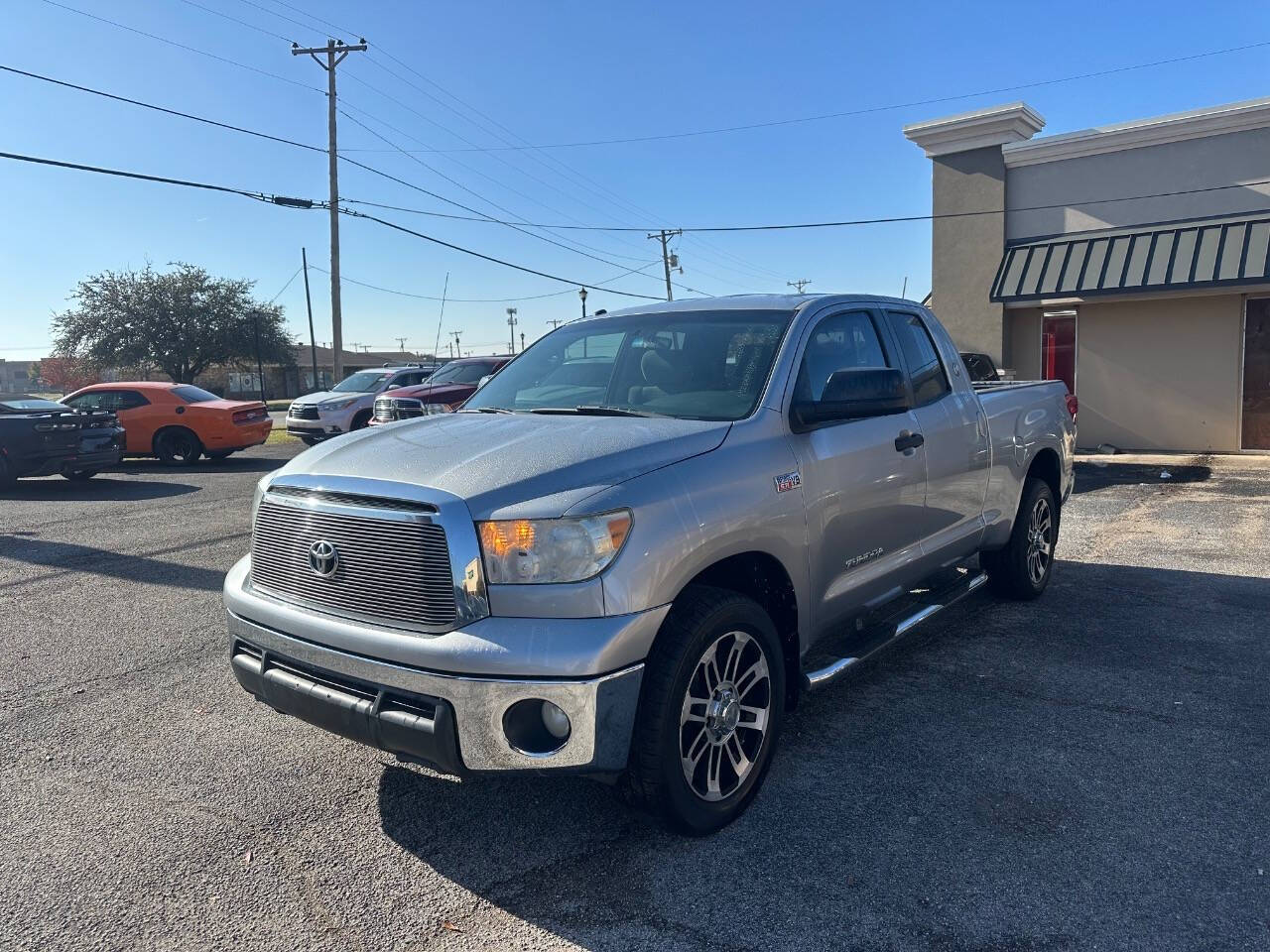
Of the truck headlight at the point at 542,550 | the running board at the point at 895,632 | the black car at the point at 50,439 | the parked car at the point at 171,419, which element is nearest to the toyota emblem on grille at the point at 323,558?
the truck headlight at the point at 542,550

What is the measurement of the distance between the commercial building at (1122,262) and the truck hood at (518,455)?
14.0m

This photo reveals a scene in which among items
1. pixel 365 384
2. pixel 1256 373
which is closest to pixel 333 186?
pixel 365 384

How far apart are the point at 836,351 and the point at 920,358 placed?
90cm

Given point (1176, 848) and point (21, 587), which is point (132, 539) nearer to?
point (21, 587)

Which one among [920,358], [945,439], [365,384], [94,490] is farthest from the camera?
[365,384]

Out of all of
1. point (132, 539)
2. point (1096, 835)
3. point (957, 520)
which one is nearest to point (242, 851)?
point (1096, 835)

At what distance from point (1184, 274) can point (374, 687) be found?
50.6ft

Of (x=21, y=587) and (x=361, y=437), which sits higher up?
(x=361, y=437)

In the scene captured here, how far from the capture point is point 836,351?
14.5 ft

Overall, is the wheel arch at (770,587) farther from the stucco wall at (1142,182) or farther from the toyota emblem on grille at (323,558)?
the stucco wall at (1142,182)

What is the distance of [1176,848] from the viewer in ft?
10.5

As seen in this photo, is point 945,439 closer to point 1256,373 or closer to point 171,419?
point 1256,373

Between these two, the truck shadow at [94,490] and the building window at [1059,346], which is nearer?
the truck shadow at [94,490]

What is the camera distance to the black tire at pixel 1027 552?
6.14m
